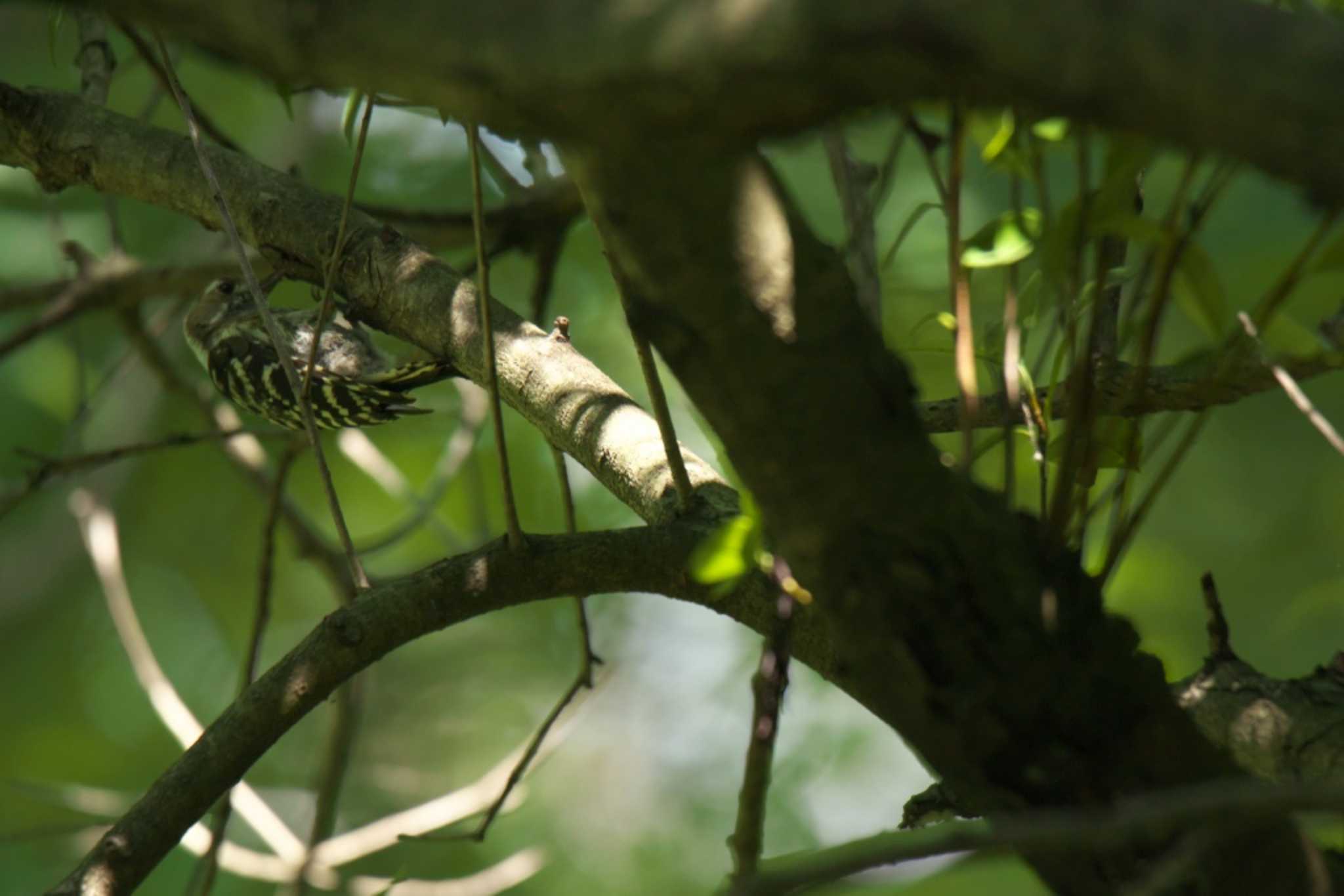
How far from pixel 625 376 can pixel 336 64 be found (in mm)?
5461

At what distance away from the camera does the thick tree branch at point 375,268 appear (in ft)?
5.79

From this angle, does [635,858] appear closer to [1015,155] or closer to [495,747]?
[495,747]

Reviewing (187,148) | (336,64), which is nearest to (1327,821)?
(336,64)

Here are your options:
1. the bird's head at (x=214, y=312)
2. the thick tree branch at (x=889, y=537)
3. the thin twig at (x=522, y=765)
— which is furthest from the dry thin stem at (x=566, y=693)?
the bird's head at (x=214, y=312)

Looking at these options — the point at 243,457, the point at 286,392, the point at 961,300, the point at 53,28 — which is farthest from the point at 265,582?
the point at 961,300

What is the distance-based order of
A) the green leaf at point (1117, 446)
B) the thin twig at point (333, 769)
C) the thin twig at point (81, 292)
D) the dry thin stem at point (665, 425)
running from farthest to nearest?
the thin twig at point (81, 292) < the thin twig at point (333, 769) < the dry thin stem at point (665, 425) < the green leaf at point (1117, 446)

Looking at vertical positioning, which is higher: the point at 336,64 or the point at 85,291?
the point at 85,291

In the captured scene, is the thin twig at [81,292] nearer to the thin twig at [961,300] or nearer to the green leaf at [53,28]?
the green leaf at [53,28]

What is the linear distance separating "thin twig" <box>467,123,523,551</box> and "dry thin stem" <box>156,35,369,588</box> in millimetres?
213

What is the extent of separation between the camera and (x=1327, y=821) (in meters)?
1.27

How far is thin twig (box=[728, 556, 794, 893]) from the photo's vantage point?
37.0 inches

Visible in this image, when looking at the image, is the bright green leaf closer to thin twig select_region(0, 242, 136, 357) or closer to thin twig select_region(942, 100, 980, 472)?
thin twig select_region(942, 100, 980, 472)

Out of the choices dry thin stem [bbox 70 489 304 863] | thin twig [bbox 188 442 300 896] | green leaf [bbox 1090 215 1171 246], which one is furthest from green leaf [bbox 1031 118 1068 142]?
dry thin stem [bbox 70 489 304 863]

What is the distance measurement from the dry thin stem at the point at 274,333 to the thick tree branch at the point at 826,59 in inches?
33.3
